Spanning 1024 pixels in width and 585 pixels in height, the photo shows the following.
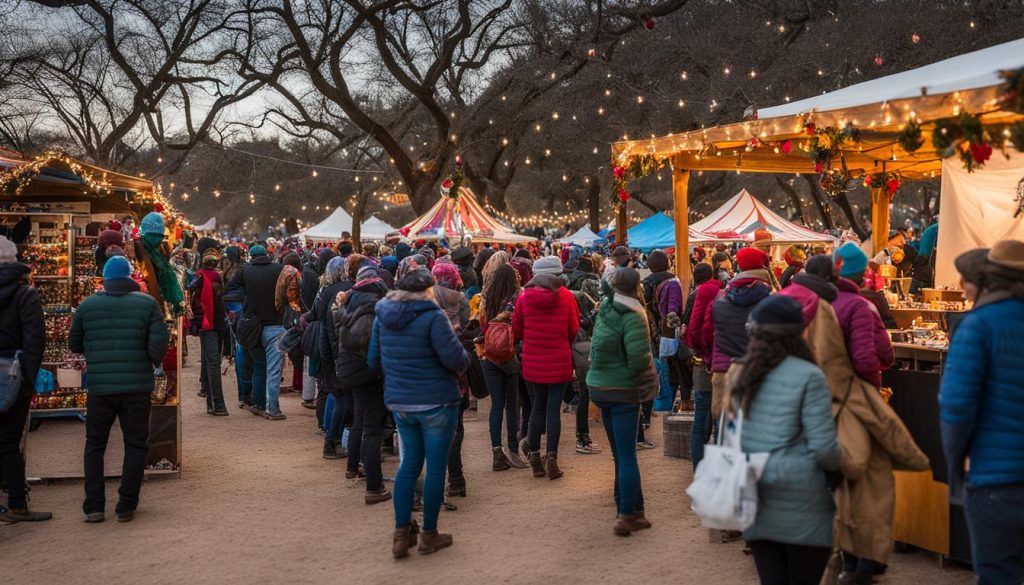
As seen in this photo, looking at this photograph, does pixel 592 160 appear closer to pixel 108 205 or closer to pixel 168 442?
pixel 108 205

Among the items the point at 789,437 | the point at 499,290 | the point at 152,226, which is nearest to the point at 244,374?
the point at 152,226

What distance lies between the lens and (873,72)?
63.1ft

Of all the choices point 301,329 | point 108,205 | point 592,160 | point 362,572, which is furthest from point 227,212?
point 362,572

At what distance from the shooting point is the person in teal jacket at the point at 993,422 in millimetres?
3643

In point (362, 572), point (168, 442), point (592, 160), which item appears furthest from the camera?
point (592, 160)

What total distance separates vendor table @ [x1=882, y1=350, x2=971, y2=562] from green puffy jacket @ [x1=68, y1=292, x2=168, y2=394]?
501 cm

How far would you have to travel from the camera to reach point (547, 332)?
7.49 meters

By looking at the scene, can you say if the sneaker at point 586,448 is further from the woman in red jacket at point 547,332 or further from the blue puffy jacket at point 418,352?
the blue puffy jacket at point 418,352

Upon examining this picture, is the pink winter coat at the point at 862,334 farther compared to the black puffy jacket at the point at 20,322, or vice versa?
the black puffy jacket at the point at 20,322

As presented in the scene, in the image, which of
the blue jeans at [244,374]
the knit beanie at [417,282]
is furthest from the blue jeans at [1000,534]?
the blue jeans at [244,374]

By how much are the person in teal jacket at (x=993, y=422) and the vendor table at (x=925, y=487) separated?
1.69 m

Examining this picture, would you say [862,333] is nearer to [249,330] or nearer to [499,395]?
[499,395]

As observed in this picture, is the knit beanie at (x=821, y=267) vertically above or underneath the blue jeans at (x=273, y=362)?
above

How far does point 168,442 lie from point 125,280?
1.98 m
